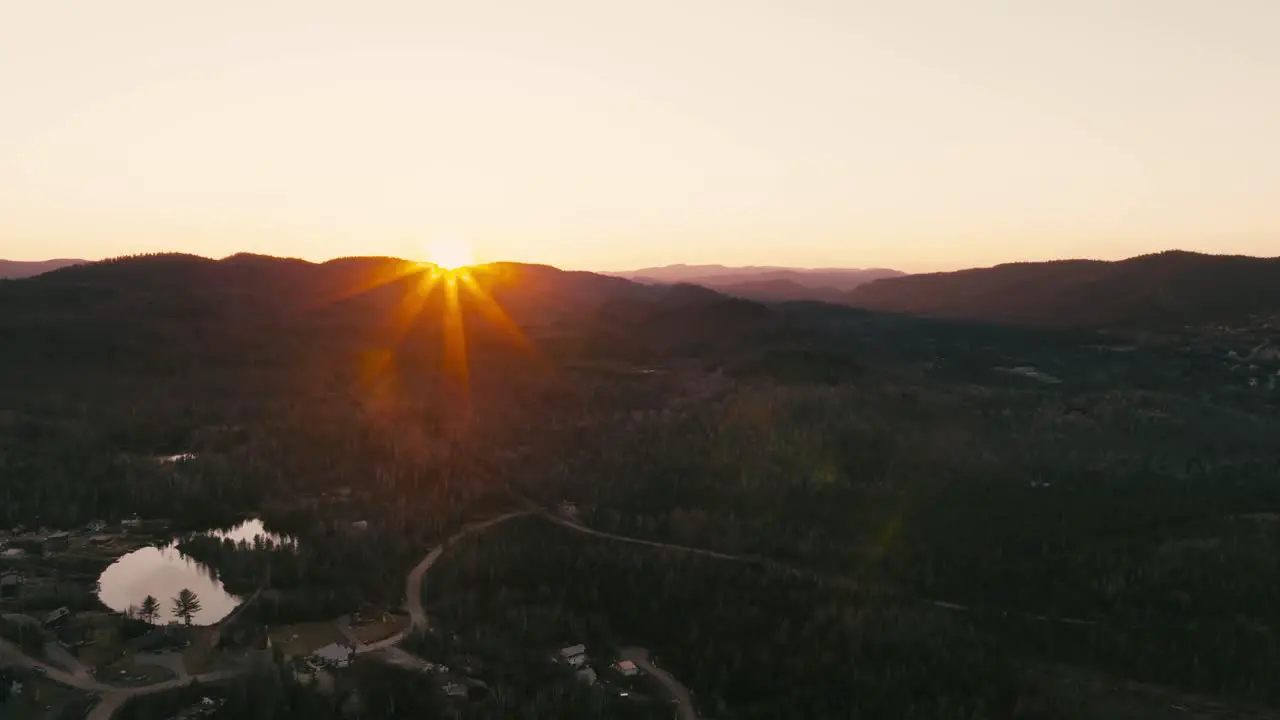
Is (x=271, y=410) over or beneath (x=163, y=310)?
beneath

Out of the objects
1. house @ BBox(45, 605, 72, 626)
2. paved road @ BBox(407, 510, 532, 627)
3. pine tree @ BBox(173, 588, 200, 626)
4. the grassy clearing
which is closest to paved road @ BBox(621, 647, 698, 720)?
paved road @ BBox(407, 510, 532, 627)

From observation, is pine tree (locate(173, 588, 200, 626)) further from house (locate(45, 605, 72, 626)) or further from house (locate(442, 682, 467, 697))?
house (locate(442, 682, 467, 697))

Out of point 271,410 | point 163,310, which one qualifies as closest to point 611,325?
point 163,310

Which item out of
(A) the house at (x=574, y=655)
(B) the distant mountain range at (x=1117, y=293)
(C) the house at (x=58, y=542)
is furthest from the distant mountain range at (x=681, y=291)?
(A) the house at (x=574, y=655)

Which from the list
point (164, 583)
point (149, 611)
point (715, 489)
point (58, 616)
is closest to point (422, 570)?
point (164, 583)

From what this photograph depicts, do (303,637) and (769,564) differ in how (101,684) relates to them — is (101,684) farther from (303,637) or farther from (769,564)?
(769,564)

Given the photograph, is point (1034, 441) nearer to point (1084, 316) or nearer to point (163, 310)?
point (163, 310)

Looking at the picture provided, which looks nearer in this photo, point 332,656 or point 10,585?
point 332,656

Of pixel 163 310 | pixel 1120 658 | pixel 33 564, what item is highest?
pixel 163 310
